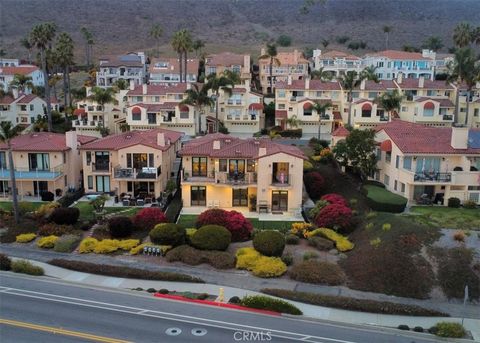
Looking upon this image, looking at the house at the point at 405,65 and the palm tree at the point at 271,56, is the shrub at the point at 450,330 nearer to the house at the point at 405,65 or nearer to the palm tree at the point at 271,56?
the palm tree at the point at 271,56

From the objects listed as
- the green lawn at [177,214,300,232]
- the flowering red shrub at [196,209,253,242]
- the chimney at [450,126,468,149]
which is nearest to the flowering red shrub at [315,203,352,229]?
the green lawn at [177,214,300,232]

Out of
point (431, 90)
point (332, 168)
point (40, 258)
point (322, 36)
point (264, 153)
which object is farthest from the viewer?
point (322, 36)

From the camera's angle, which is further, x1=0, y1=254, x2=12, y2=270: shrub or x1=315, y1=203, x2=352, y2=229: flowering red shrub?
x1=315, y1=203, x2=352, y2=229: flowering red shrub

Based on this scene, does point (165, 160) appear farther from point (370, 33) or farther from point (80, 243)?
point (370, 33)

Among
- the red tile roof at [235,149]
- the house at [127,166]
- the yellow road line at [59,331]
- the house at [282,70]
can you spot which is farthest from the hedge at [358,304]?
the house at [282,70]

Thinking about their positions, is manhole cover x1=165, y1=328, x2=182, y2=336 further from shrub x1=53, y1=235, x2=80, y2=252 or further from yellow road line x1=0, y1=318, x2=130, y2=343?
shrub x1=53, y1=235, x2=80, y2=252

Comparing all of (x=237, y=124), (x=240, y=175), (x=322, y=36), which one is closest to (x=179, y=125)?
(x=237, y=124)

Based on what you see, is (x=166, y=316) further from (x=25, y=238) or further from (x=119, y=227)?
(x=25, y=238)
